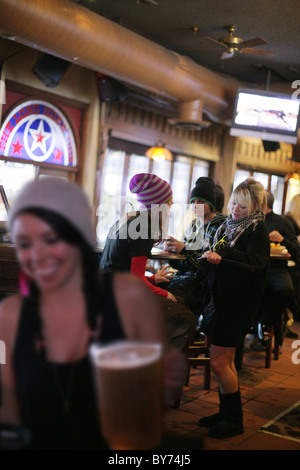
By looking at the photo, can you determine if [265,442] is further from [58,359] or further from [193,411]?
[58,359]

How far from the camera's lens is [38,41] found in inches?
182

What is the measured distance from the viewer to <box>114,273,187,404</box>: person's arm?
1189mm

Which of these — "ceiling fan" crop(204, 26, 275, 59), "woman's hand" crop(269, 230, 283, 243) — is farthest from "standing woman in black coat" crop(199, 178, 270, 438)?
"ceiling fan" crop(204, 26, 275, 59)

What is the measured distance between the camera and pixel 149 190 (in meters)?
3.01

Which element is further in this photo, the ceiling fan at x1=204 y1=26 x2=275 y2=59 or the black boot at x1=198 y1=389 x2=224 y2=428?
the ceiling fan at x1=204 y1=26 x2=275 y2=59

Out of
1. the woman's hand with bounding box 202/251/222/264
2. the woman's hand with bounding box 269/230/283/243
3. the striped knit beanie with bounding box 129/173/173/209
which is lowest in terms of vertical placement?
the woman's hand with bounding box 202/251/222/264

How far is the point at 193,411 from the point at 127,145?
195 inches

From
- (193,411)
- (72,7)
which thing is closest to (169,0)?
(72,7)

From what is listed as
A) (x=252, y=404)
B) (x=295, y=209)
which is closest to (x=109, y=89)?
(x=295, y=209)

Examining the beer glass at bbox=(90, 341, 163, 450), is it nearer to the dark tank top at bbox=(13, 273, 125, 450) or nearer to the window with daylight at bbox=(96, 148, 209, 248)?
the dark tank top at bbox=(13, 273, 125, 450)

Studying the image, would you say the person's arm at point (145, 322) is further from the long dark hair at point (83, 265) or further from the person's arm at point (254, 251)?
the person's arm at point (254, 251)

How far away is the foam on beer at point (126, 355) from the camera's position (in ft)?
3.54

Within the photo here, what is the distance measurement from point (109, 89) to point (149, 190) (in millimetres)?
3914

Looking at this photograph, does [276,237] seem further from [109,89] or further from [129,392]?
[129,392]
